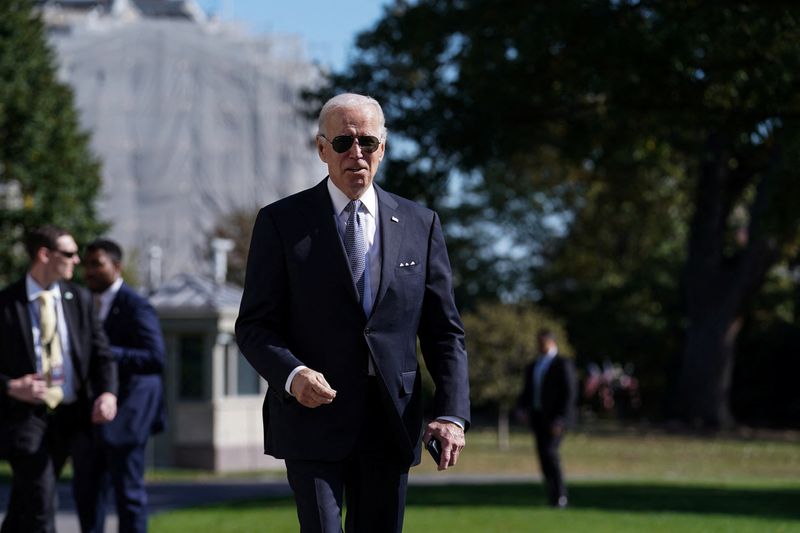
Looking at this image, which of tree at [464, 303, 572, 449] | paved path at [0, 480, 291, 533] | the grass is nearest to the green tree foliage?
tree at [464, 303, 572, 449]

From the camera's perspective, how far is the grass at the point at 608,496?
45.8ft

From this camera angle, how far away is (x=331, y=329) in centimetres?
503

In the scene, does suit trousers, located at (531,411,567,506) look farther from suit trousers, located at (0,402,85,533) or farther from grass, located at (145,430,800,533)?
suit trousers, located at (0,402,85,533)

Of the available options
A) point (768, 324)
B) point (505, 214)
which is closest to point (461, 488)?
point (768, 324)

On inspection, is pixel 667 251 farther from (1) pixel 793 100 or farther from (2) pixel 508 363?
(1) pixel 793 100

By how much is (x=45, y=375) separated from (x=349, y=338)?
126 inches

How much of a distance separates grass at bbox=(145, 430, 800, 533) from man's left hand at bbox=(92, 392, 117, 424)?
5.52 metres

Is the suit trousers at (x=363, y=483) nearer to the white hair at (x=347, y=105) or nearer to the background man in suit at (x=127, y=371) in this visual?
the white hair at (x=347, y=105)

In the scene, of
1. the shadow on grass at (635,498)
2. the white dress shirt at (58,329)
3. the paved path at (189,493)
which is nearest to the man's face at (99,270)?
the white dress shirt at (58,329)

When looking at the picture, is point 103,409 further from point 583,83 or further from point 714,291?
point 714,291

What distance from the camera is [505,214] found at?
2473 inches

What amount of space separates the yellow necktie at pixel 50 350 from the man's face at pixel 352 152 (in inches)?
120

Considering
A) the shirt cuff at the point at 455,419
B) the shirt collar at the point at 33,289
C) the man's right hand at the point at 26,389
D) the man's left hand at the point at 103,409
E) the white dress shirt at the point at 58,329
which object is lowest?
the man's left hand at the point at 103,409

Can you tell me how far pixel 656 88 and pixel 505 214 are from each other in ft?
151
